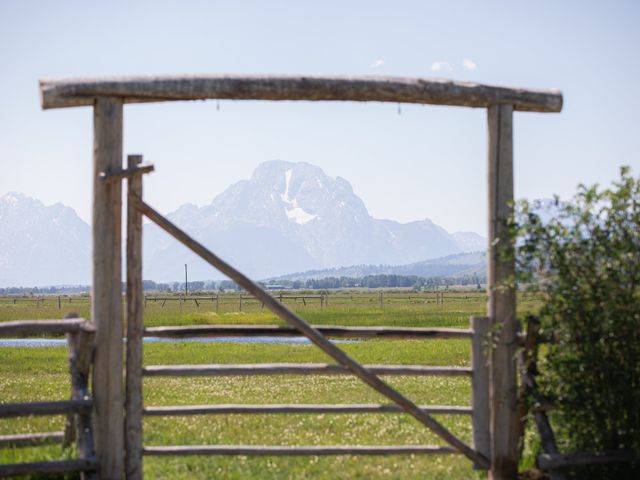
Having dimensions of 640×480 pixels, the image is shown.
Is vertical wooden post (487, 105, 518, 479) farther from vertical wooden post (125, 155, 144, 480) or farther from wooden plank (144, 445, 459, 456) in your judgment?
vertical wooden post (125, 155, 144, 480)

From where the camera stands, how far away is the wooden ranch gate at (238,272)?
7.61 m

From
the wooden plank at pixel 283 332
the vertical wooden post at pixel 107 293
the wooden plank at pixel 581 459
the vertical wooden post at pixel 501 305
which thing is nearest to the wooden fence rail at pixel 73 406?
the vertical wooden post at pixel 107 293

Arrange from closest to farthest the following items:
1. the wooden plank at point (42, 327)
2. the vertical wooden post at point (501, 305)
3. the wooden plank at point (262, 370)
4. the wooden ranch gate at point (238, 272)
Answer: the wooden ranch gate at point (238, 272) < the wooden plank at point (42, 327) < the vertical wooden post at point (501, 305) < the wooden plank at point (262, 370)

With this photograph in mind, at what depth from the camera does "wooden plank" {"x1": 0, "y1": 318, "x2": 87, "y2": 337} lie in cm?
771

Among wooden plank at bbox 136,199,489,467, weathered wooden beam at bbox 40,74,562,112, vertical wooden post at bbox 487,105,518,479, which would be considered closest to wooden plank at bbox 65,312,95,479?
wooden plank at bbox 136,199,489,467

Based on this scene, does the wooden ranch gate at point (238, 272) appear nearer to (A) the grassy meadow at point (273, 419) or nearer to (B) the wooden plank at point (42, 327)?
(B) the wooden plank at point (42, 327)

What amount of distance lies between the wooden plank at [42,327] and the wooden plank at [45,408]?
2.41 ft

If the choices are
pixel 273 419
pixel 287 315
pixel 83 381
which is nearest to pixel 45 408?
pixel 83 381

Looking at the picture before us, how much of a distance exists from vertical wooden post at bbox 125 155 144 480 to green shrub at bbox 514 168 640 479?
3.96 metres

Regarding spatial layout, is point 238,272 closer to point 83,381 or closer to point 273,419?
point 83,381

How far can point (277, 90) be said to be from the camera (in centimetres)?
770

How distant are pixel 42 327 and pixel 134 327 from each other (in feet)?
3.24

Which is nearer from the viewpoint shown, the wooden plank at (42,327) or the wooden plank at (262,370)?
the wooden plank at (42,327)

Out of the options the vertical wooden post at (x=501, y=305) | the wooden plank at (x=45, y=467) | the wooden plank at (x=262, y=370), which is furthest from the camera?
the wooden plank at (x=262, y=370)
